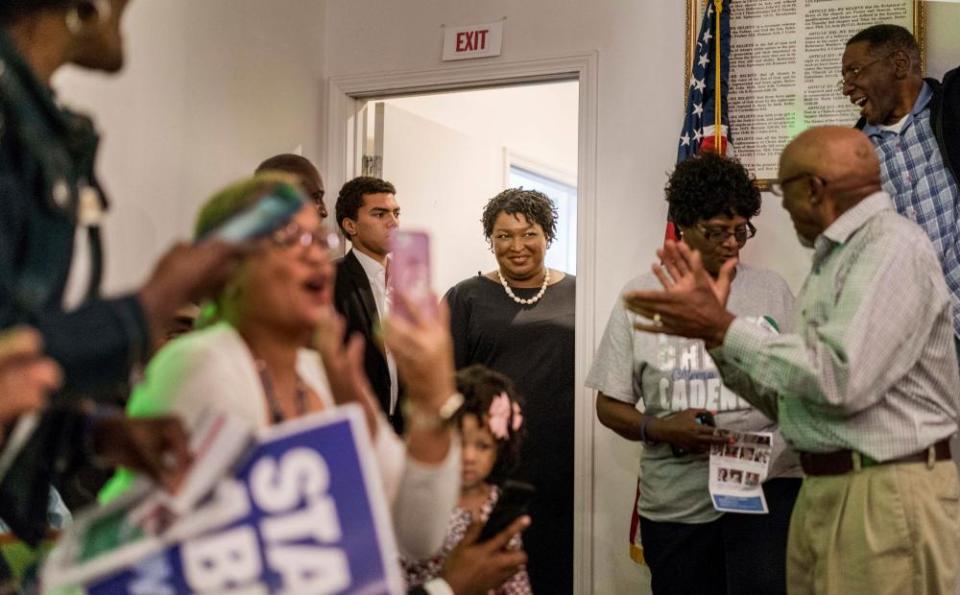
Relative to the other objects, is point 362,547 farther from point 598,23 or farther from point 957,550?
point 598,23

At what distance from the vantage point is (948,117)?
11.0 ft

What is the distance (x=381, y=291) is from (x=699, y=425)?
123 centimetres

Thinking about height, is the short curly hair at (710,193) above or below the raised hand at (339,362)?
above

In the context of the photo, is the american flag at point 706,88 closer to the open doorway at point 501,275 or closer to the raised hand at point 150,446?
the open doorway at point 501,275

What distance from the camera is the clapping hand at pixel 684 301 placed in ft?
7.23

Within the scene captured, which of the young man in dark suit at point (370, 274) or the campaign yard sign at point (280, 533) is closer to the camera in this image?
the campaign yard sign at point (280, 533)

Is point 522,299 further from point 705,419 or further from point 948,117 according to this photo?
point 948,117

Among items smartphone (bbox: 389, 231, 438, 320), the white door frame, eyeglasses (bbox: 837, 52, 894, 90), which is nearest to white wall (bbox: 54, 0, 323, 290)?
the white door frame

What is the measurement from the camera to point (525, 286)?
164 inches

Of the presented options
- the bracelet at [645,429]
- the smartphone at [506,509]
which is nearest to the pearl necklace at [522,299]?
the bracelet at [645,429]

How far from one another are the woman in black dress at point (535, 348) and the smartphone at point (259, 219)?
106 inches

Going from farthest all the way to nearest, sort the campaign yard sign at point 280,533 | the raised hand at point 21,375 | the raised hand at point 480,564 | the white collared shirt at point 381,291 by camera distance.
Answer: the white collared shirt at point 381,291 → the raised hand at point 480,564 → the campaign yard sign at point 280,533 → the raised hand at point 21,375

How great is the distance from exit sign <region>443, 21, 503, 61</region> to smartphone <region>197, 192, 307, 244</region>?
3.19m

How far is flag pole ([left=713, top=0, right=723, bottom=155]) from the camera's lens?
3797 millimetres
